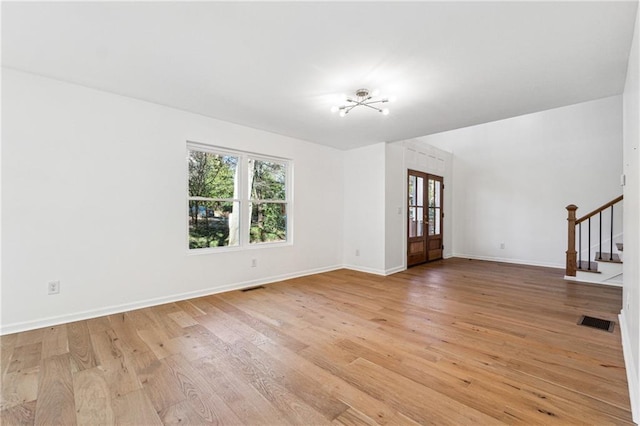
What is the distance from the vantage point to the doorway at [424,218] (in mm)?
5859

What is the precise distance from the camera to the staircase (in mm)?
4343

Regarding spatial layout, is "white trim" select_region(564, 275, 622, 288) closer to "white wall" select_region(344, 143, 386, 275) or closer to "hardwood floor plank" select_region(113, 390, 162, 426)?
"white wall" select_region(344, 143, 386, 275)

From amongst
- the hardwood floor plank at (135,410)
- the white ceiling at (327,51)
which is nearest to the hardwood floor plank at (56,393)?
the hardwood floor plank at (135,410)

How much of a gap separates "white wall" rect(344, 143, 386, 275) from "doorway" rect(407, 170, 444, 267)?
935mm

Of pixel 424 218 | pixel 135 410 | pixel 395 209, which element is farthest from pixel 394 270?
pixel 135 410

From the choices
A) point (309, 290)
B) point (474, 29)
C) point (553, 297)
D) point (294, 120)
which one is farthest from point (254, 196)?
point (553, 297)

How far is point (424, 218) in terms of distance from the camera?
6.25 meters

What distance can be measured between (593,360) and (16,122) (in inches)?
206

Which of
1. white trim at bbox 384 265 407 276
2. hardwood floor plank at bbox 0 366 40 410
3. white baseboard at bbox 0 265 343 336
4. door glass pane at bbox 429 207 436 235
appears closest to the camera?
hardwood floor plank at bbox 0 366 40 410

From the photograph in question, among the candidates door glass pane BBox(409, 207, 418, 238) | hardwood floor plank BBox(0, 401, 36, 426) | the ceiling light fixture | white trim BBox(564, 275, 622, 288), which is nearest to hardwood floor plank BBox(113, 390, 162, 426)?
hardwood floor plank BBox(0, 401, 36, 426)

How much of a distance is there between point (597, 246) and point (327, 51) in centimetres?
621

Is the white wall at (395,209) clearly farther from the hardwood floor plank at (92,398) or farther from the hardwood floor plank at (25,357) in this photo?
the hardwood floor plank at (25,357)

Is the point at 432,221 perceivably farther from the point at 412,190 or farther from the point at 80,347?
the point at 80,347

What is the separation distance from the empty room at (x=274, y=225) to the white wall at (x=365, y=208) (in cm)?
8
